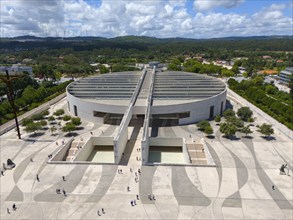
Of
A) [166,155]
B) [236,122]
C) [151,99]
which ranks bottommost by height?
[166,155]

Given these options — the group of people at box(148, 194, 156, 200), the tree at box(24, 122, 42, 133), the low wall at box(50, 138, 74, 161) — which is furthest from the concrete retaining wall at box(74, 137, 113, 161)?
the group of people at box(148, 194, 156, 200)

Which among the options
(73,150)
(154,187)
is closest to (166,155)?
(154,187)

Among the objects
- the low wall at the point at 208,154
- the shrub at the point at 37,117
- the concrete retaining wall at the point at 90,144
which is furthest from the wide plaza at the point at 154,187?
the shrub at the point at 37,117

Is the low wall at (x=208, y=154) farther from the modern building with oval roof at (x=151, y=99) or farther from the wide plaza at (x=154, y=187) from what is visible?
the modern building with oval roof at (x=151, y=99)

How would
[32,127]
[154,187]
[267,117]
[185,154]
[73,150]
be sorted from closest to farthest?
[154,187] < [185,154] < [73,150] < [32,127] < [267,117]

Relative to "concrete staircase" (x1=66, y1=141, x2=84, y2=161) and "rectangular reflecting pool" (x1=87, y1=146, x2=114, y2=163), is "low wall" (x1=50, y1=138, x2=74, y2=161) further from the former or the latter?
"rectangular reflecting pool" (x1=87, y1=146, x2=114, y2=163)

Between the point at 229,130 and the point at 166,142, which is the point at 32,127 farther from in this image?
the point at 229,130

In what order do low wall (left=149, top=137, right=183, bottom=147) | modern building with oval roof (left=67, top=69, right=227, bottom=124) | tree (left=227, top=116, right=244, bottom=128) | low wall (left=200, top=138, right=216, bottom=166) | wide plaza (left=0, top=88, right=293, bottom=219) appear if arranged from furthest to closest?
modern building with oval roof (left=67, top=69, right=227, bottom=124), tree (left=227, top=116, right=244, bottom=128), low wall (left=149, top=137, right=183, bottom=147), low wall (left=200, top=138, right=216, bottom=166), wide plaza (left=0, top=88, right=293, bottom=219)

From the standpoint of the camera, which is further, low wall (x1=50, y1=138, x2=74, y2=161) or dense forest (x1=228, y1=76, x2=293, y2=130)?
dense forest (x1=228, y1=76, x2=293, y2=130)
